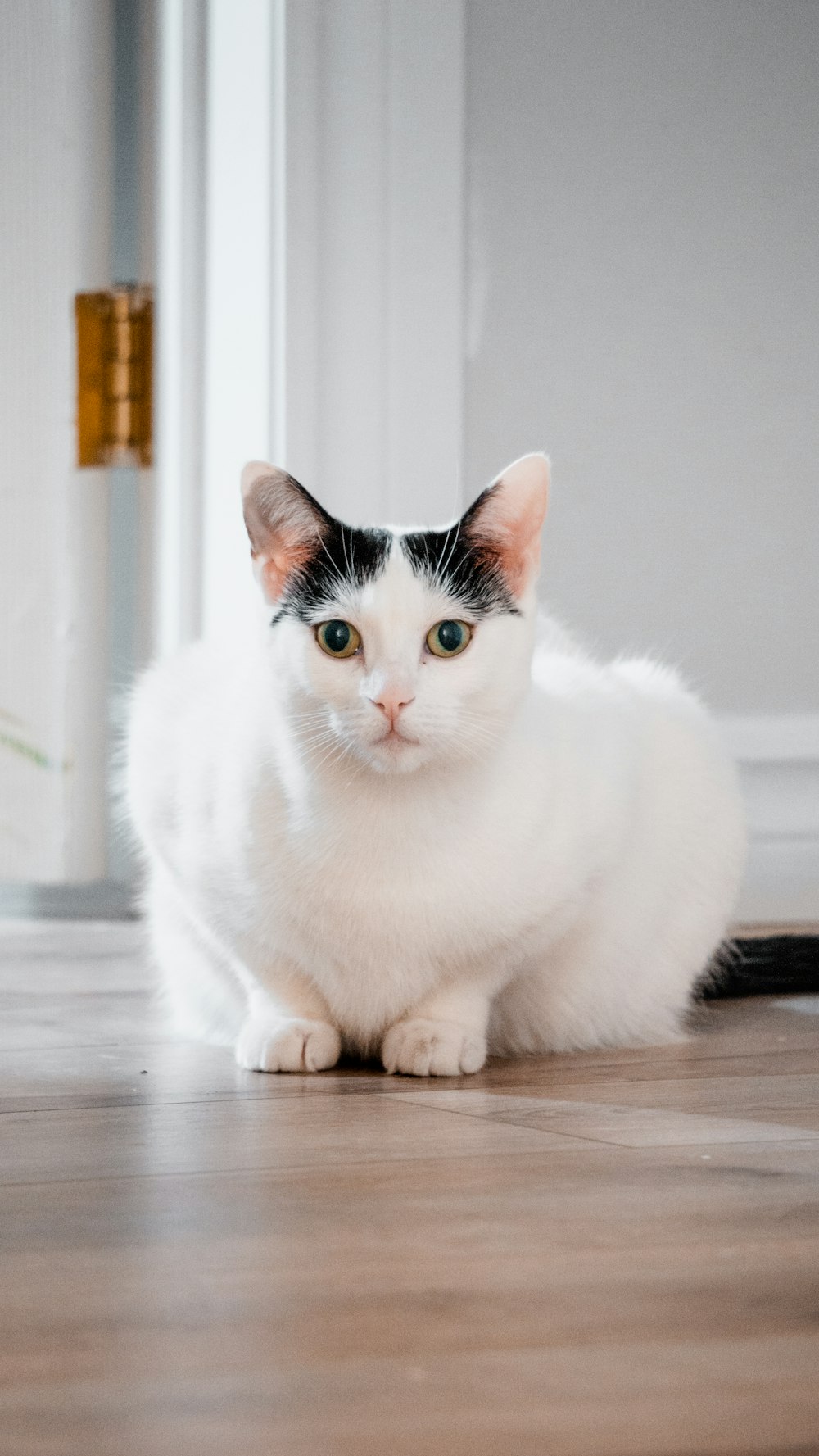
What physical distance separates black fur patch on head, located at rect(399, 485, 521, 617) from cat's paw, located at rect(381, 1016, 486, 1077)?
0.33 meters

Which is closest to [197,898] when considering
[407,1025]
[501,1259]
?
[407,1025]

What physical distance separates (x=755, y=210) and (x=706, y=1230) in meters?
1.60

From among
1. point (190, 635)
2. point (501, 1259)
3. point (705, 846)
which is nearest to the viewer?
point (501, 1259)

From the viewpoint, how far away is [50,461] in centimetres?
218

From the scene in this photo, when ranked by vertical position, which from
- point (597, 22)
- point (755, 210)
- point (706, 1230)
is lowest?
point (706, 1230)

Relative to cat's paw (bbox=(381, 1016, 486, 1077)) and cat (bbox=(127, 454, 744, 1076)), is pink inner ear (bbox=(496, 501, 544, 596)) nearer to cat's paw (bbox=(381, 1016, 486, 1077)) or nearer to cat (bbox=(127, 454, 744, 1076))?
cat (bbox=(127, 454, 744, 1076))

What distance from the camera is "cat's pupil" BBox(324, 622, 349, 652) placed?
1.14 m

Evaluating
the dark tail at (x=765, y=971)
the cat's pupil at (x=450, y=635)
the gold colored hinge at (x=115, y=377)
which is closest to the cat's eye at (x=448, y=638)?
the cat's pupil at (x=450, y=635)

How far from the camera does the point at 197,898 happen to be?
4.25 ft

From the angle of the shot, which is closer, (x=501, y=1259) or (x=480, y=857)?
(x=501, y=1259)

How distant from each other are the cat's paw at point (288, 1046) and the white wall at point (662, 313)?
94 centimetres

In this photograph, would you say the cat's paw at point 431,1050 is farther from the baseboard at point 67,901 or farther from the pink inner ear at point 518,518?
the baseboard at point 67,901

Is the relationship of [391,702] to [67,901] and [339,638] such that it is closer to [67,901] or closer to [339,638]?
[339,638]

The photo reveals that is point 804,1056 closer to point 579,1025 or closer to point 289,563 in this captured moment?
point 579,1025
